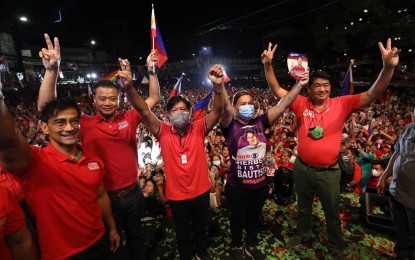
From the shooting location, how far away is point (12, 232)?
1.65m

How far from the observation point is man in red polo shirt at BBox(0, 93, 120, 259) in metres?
1.86

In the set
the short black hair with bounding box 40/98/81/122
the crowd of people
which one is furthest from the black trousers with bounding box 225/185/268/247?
the short black hair with bounding box 40/98/81/122

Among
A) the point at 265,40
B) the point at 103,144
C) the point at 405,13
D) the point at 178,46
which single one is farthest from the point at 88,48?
the point at 103,144

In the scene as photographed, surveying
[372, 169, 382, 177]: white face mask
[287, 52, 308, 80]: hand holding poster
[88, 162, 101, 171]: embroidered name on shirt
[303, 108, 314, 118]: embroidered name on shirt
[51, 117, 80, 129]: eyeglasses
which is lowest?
[372, 169, 382, 177]: white face mask

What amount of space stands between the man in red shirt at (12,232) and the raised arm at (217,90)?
6.34 ft

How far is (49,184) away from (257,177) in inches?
83.9

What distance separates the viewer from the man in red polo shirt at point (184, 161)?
274cm

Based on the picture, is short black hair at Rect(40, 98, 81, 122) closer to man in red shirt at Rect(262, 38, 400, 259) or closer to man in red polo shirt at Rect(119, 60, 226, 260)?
man in red polo shirt at Rect(119, 60, 226, 260)

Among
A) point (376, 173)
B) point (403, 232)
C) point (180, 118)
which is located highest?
point (180, 118)

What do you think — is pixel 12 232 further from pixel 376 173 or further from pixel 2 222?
pixel 376 173

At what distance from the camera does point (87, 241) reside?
2119mm

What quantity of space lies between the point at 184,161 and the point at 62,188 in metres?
1.22

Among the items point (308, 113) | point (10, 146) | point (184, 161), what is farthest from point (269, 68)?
point (10, 146)

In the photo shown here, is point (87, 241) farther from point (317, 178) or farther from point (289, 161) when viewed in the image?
point (289, 161)
